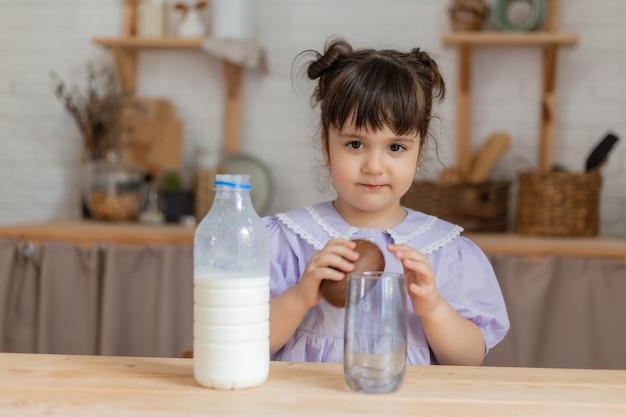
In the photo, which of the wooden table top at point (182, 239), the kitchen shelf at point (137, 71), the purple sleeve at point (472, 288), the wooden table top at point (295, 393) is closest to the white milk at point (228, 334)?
the wooden table top at point (295, 393)

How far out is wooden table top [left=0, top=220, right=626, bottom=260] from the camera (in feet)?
8.04

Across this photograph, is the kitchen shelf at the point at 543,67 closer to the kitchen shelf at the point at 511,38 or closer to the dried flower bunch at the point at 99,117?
the kitchen shelf at the point at 511,38

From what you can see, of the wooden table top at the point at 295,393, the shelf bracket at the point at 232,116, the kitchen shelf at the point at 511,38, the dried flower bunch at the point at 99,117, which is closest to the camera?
the wooden table top at the point at 295,393

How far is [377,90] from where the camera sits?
1.26 m

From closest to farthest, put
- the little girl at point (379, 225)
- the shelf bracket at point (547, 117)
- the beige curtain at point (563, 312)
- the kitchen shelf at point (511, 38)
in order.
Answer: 1. the little girl at point (379, 225)
2. the beige curtain at point (563, 312)
3. the kitchen shelf at point (511, 38)
4. the shelf bracket at point (547, 117)

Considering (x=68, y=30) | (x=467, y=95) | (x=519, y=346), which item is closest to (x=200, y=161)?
(x=68, y=30)

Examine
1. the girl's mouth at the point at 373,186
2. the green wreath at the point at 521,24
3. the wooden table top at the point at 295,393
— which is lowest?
the wooden table top at the point at 295,393

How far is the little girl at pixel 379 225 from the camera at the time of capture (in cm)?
123

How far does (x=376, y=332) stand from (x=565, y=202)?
1882mm

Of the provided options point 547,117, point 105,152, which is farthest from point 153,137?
point 547,117

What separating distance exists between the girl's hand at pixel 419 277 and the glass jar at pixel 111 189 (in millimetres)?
2014

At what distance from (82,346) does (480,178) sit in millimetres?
1461

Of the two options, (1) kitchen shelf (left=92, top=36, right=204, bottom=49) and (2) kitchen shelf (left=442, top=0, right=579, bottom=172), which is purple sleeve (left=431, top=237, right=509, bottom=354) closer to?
(2) kitchen shelf (left=442, top=0, right=579, bottom=172)

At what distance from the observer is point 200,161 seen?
3.07 m
